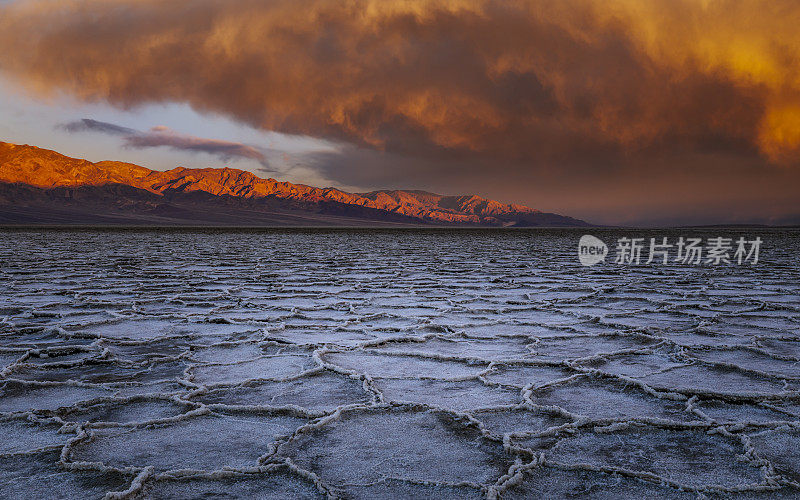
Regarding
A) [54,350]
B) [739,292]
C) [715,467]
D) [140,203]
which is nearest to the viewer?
[715,467]

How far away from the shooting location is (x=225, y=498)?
4.35ft

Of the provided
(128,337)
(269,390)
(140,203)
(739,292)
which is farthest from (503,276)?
(140,203)

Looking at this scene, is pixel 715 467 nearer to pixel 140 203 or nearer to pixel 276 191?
pixel 140 203

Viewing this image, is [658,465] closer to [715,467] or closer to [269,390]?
[715,467]

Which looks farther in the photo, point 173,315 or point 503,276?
point 503,276

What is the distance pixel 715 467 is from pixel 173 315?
3.40 meters

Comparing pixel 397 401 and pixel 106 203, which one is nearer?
pixel 397 401

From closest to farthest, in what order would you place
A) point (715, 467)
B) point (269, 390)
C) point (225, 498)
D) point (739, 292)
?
point (225, 498), point (715, 467), point (269, 390), point (739, 292)

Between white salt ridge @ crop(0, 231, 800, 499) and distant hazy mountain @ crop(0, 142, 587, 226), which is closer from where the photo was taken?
white salt ridge @ crop(0, 231, 800, 499)

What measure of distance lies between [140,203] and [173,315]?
120321 millimetres

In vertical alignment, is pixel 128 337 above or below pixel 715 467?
below

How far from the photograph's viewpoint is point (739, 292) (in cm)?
556

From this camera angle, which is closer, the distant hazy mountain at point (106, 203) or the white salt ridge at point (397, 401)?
the white salt ridge at point (397, 401)

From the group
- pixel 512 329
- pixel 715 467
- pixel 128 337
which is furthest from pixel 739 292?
pixel 128 337
